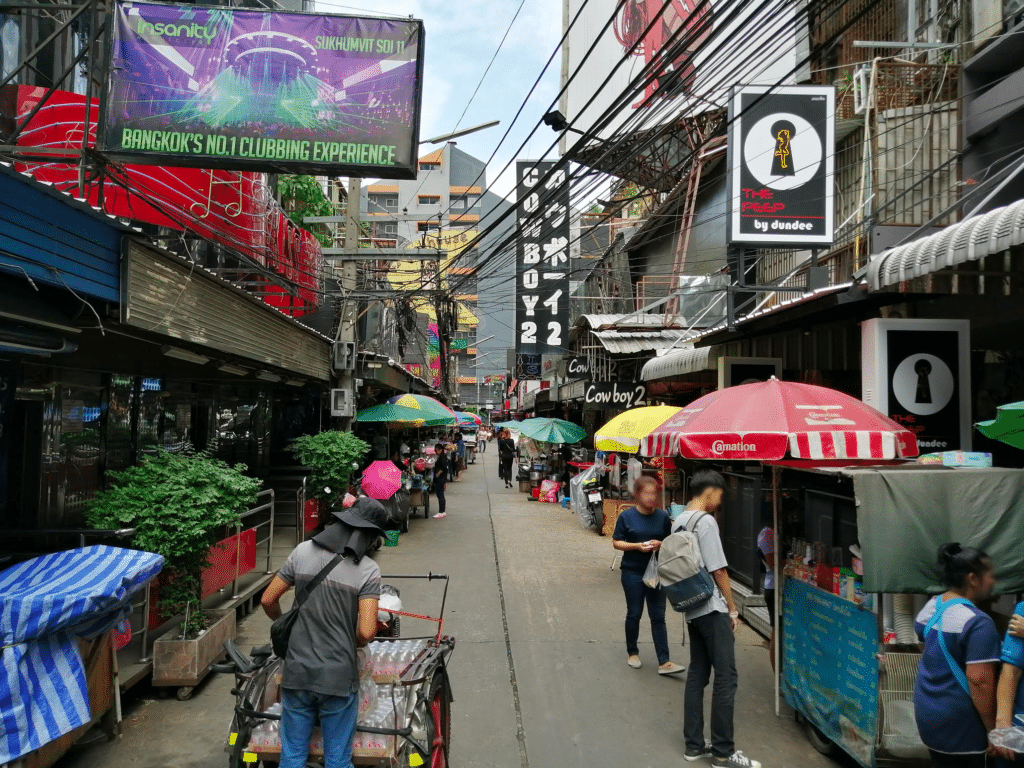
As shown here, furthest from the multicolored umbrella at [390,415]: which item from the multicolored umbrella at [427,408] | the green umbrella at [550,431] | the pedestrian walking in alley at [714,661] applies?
the pedestrian walking in alley at [714,661]

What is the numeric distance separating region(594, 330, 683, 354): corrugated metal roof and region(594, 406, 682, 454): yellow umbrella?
3.97m

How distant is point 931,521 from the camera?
4301 mm

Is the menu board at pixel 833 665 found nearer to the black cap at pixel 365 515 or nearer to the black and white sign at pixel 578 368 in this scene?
the black cap at pixel 365 515

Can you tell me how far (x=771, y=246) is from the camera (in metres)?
9.34

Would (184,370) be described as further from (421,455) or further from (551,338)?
(551,338)

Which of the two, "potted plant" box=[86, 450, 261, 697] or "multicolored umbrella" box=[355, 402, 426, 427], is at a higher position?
"multicolored umbrella" box=[355, 402, 426, 427]

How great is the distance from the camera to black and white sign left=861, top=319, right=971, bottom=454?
6.38 metres

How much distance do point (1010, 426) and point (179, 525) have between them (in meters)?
6.11

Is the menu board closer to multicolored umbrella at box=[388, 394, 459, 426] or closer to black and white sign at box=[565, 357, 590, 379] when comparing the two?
multicolored umbrella at box=[388, 394, 459, 426]

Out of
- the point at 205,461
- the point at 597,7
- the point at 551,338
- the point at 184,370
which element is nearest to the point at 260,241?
the point at 184,370

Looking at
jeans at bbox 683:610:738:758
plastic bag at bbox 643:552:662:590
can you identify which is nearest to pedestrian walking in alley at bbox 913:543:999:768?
jeans at bbox 683:610:738:758

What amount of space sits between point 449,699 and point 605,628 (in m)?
3.90

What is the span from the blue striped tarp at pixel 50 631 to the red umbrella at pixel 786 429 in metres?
3.89

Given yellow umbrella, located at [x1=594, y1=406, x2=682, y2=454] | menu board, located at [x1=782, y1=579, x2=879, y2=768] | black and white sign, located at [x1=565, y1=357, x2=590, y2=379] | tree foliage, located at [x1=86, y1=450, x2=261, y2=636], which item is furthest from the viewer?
black and white sign, located at [x1=565, y1=357, x2=590, y2=379]
